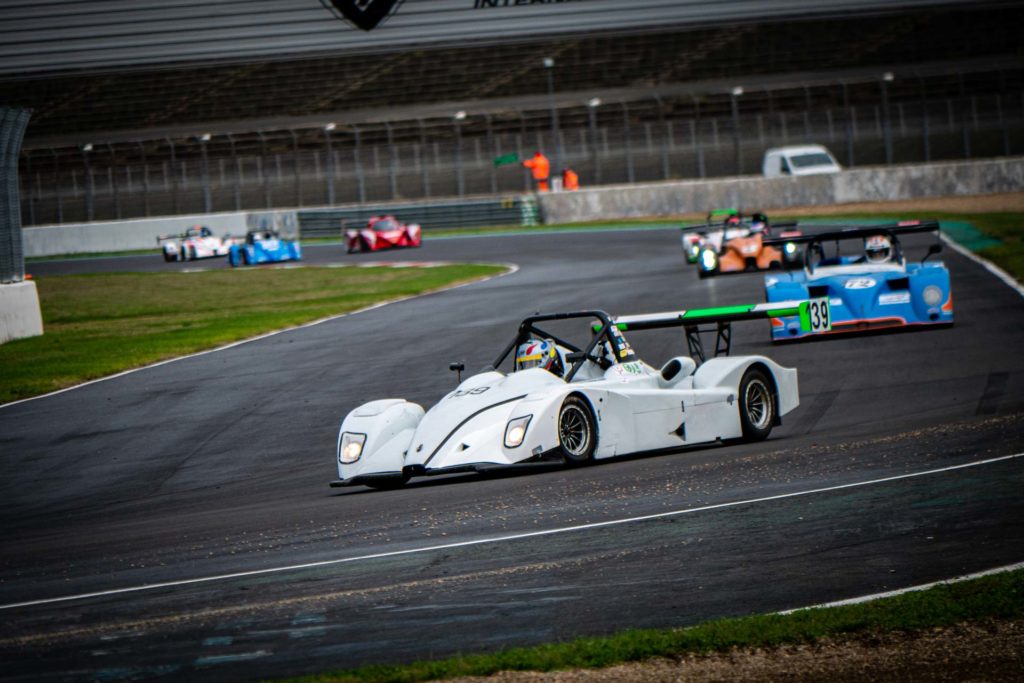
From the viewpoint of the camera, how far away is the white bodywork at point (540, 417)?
9219mm

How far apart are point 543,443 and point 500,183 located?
37850mm

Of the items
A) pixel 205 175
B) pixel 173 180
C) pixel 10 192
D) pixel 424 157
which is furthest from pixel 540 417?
pixel 173 180

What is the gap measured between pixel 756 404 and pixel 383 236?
31.1m

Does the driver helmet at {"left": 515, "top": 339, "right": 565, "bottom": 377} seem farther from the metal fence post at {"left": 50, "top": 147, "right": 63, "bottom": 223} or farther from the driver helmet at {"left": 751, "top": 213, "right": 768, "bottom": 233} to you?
the metal fence post at {"left": 50, "top": 147, "right": 63, "bottom": 223}

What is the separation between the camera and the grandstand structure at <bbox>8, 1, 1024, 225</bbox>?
44.6 meters

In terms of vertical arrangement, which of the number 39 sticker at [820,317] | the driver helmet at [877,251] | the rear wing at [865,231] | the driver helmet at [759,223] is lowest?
the number 39 sticker at [820,317]

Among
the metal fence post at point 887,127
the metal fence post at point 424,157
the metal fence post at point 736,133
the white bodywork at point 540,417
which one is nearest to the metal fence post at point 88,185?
the metal fence post at point 424,157

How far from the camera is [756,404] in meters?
11.1

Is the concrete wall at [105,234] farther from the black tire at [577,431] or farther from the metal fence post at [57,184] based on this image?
the black tire at [577,431]

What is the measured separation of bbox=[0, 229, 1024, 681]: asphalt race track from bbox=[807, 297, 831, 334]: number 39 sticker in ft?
4.52

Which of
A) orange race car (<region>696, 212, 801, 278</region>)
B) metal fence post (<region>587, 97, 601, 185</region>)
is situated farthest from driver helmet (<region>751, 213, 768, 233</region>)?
metal fence post (<region>587, 97, 601, 185</region>)

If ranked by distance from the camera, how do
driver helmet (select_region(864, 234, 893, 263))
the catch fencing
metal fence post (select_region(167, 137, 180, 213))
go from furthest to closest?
metal fence post (select_region(167, 137, 180, 213))
the catch fencing
driver helmet (select_region(864, 234, 893, 263))

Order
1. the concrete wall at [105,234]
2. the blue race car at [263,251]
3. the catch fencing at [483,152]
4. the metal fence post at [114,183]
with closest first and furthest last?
the blue race car at [263,251] → the catch fencing at [483,152] → the metal fence post at [114,183] → the concrete wall at [105,234]

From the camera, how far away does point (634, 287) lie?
24453mm
